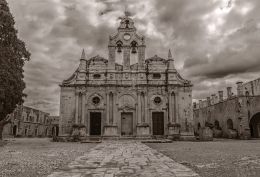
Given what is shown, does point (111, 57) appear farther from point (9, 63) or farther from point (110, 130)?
point (9, 63)

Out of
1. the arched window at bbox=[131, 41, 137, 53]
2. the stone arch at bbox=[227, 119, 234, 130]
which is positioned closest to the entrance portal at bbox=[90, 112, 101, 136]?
the arched window at bbox=[131, 41, 137, 53]

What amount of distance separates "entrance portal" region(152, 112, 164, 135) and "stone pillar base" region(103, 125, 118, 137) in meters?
4.62

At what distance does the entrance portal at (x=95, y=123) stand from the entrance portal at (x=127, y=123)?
2.57m

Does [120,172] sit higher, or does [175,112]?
[175,112]

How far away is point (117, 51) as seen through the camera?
2914cm

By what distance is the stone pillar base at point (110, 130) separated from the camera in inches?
990

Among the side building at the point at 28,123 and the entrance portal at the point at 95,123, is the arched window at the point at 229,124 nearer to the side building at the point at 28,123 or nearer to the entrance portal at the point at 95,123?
the entrance portal at the point at 95,123

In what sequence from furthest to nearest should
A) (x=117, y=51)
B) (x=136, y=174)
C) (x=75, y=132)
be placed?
1. (x=117, y=51)
2. (x=75, y=132)
3. (x=136, y=174)

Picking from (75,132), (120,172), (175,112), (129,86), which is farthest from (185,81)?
(120,172)

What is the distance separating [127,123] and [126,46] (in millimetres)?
8968

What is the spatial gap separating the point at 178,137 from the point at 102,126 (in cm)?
826

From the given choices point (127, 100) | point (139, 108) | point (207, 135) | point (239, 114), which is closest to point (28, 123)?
point (127, 100)

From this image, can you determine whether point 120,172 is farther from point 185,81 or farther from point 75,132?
point 185,81

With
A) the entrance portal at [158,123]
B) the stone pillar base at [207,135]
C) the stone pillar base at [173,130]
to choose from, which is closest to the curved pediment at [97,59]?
the entrance portal at [158,123]
